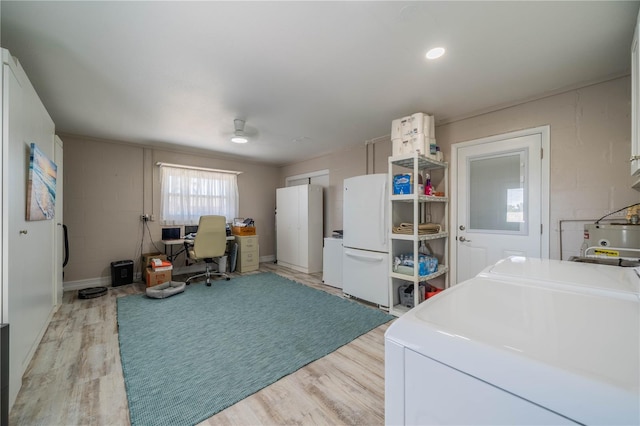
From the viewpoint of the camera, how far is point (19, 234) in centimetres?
161

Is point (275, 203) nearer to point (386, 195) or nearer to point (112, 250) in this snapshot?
point (112, 250)

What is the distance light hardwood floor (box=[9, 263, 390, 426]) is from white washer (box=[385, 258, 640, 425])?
1091 millimetres

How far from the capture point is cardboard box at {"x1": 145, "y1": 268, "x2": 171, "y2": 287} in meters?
3.67

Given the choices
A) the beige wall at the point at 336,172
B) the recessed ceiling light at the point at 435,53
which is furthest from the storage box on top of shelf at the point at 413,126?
the recessed ceiling light at the point at 435,53

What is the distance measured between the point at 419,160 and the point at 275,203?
398cm

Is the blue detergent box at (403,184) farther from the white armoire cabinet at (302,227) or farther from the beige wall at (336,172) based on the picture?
the white armoire cabinet at (302,227)

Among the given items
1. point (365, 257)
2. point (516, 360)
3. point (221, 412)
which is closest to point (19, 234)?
point (221, 412)

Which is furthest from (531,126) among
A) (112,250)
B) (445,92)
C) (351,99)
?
(112,250)

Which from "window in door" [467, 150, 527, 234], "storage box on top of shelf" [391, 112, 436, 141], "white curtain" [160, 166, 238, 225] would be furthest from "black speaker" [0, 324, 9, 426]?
"window in door" [467, 150, 527, 234]

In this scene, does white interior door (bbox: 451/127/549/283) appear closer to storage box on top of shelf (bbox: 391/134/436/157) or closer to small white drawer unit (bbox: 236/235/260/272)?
storage box on top of shelf (bbox: 391/134/436/157)

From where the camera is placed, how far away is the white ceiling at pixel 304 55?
150 centimetres

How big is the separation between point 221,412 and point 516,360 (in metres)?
1.62

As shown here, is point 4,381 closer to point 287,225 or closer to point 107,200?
point 107,200

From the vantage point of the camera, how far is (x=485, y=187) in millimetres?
2869
